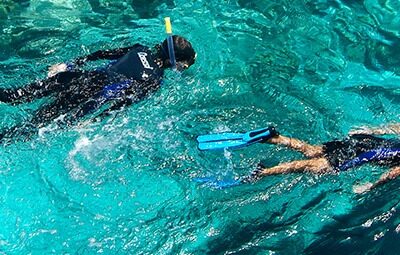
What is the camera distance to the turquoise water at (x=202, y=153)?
4.09 m

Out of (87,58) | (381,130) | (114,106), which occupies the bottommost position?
(381,130)

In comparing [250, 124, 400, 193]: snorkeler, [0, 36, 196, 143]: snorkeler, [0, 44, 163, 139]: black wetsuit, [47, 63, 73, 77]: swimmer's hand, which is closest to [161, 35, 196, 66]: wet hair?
[0, 36, 196, 143]: snorkeler

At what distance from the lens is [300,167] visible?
13.9 ft

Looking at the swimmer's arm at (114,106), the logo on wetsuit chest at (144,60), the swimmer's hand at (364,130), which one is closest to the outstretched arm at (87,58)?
the logo on wetsuit chest at (144,60)

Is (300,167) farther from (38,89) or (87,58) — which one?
(38,89)

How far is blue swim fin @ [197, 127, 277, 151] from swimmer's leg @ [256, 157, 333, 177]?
28 cm

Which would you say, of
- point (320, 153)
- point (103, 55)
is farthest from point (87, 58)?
point (320, 153)

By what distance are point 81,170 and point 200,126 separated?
1259 millimetres

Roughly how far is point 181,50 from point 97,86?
895 millimetres

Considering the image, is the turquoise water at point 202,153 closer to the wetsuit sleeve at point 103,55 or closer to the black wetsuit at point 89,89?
the black wetsuit at point 89,89

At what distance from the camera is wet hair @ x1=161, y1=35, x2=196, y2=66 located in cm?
469

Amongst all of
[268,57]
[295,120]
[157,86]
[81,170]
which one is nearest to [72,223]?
[81,170]

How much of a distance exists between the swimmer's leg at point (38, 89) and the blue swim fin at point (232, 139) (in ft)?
4.47

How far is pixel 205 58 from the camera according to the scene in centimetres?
565
